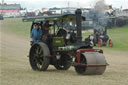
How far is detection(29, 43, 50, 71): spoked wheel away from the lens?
52.4 feet

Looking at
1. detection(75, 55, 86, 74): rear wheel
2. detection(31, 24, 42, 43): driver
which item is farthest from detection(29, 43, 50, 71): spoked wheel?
detection(75, 55, 86, 74): rear wheel

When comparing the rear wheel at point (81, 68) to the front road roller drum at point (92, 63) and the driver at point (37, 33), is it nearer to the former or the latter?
the front road roller drum at point (92, 63)

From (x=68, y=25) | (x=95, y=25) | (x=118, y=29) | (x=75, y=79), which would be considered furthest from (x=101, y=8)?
(x=75, y=79)

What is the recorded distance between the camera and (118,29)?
198ft

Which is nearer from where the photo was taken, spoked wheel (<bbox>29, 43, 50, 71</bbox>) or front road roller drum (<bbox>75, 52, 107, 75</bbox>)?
front road roller drum (<bbox>75, 52, 107, 75</bbox>)

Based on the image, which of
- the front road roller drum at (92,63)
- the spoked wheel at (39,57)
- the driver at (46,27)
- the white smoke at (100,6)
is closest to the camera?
the front road roller drum at (92,63)

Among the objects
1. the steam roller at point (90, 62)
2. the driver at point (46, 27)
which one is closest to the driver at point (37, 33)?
the driver at point (46, 27)

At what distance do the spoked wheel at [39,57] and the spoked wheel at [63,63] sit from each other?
55 cm

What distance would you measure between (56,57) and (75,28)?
4.02ft

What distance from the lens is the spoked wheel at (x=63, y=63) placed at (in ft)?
53.9

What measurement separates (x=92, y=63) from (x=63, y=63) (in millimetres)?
2461

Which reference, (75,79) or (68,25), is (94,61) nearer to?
(75,79)

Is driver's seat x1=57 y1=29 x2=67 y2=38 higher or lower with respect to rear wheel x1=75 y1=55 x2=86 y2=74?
higher

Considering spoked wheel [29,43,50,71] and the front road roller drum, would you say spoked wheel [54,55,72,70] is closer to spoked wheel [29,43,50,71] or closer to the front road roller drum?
spoked wheel [29,43,50,71]
